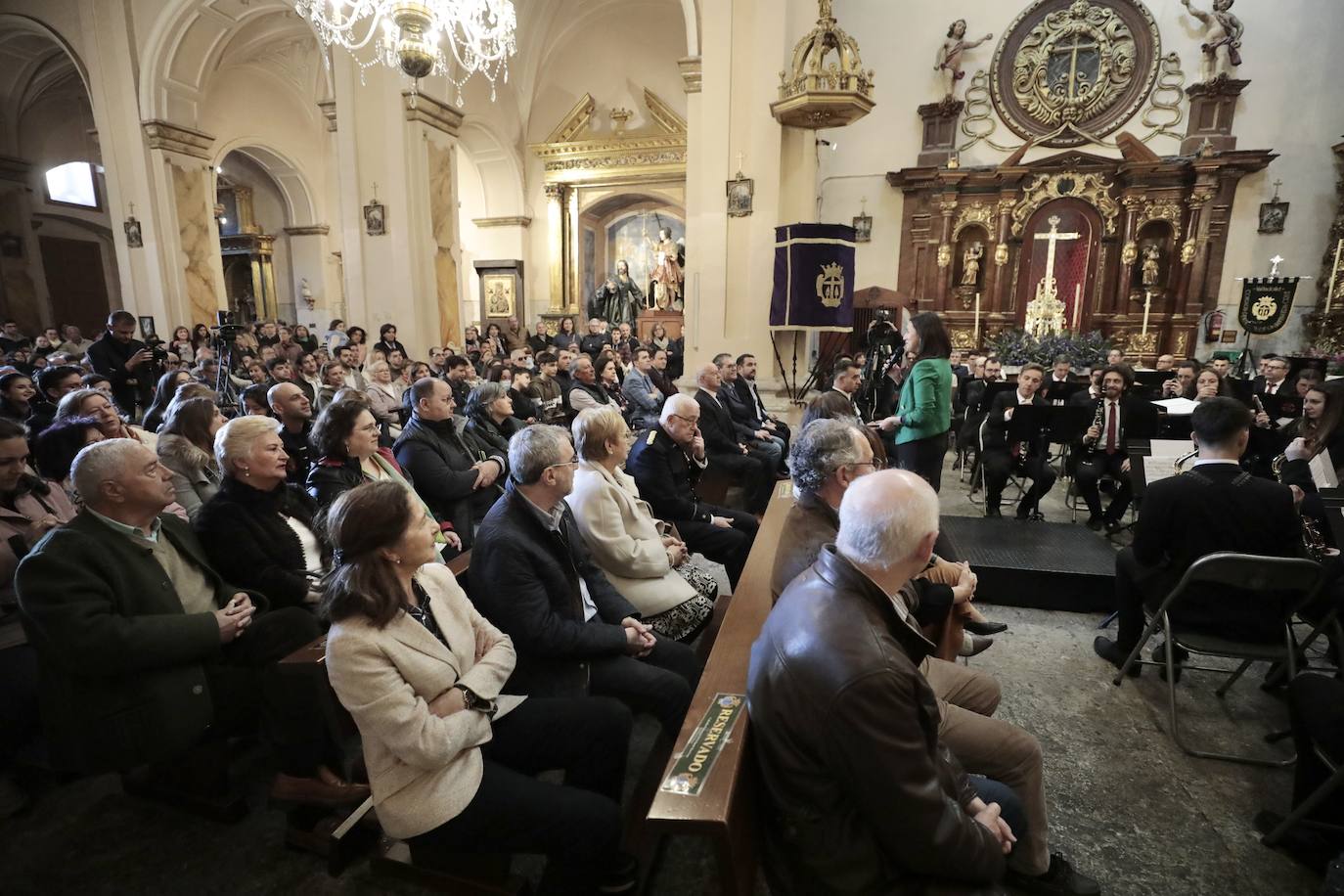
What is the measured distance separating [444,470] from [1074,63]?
43.1 feet

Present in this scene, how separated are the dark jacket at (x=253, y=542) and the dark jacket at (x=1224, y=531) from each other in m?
3.46

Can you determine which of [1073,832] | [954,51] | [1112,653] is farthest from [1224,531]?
[954,51]

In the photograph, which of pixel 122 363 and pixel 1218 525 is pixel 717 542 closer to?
pixel 1218 525

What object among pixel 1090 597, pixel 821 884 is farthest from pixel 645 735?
pixel 1090 597

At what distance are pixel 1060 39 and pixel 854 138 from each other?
3678 millimetres

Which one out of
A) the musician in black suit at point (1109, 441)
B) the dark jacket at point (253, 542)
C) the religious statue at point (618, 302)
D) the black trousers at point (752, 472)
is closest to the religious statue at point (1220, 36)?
the musician in black suit at point (1109, 441)

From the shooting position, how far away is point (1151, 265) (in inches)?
442

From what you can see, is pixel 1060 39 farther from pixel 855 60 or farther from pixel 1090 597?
pixel 1090 597

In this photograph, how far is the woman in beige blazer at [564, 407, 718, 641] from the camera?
8.34ft

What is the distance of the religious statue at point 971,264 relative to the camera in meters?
11.8

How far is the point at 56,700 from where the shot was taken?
180cm

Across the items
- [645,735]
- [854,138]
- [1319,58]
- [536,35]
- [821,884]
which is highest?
[536,35]

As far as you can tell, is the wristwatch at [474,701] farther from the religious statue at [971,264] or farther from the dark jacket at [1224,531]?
the religious statue at [971,264]

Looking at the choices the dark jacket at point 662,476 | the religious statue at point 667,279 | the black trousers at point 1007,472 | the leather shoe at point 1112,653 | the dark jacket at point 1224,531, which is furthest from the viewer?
the religious statue at point 667,279
